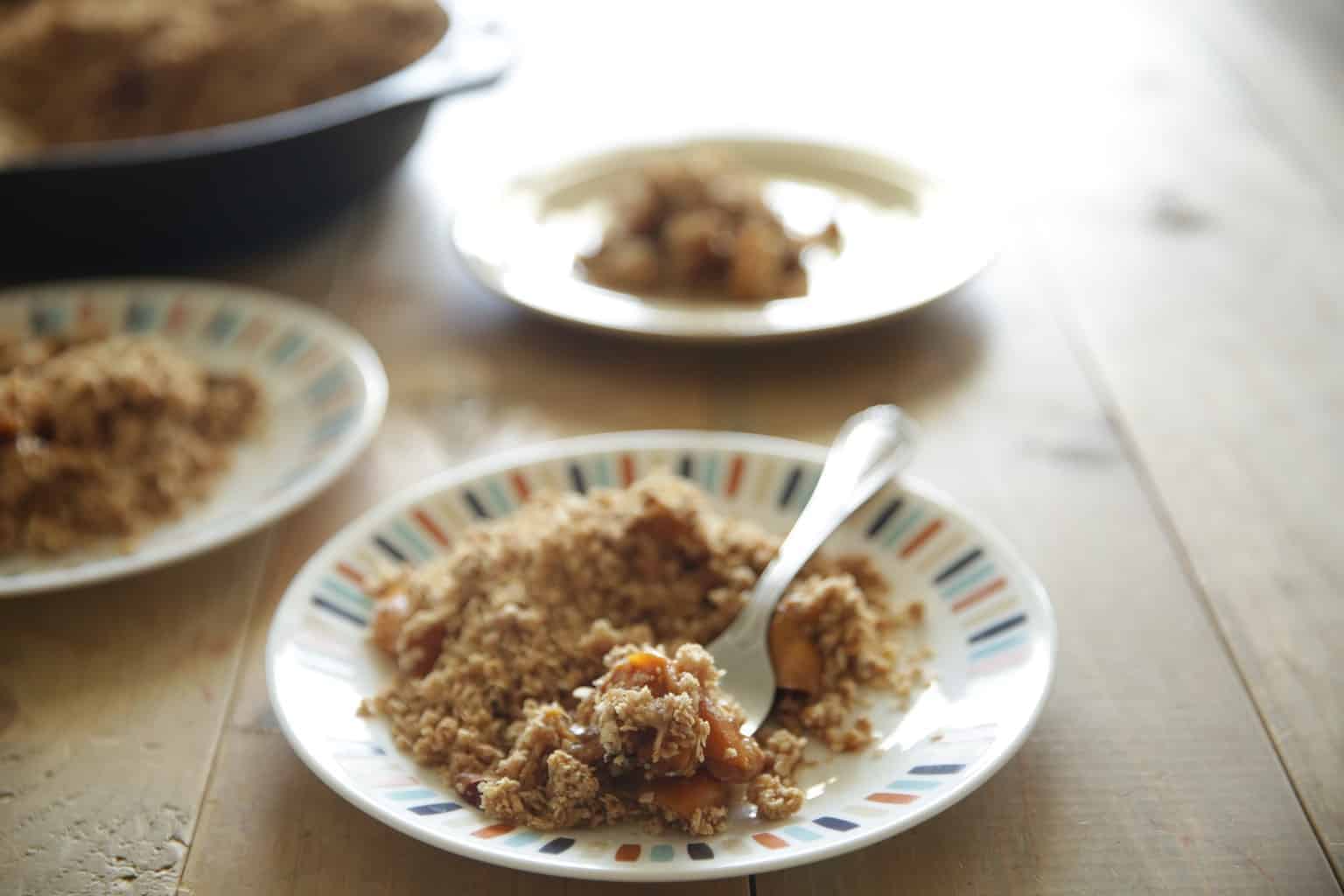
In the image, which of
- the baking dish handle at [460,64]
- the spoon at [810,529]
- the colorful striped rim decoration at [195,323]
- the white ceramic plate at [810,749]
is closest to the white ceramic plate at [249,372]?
the colorful striped rim decoration at [195,323]

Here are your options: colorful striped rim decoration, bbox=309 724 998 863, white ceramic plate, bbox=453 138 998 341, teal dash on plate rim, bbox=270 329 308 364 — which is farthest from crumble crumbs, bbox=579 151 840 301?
colorful striped rim decoration, bbox=309 724 998 863

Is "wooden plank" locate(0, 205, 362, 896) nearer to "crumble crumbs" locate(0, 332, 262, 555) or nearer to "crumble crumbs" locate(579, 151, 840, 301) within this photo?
"crumble crumbs" locate(0, 332, 262, 555)

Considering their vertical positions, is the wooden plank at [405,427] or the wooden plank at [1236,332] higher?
the wooden plank at [1236,332]

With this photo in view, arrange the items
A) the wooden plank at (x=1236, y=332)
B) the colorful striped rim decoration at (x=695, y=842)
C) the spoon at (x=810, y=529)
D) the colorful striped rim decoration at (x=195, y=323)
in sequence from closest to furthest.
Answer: the colorful striped rim decoration at (x=695, y=842)
the spoon at (x=810, y=529)
the wooden plank at (x=1236, y=332)
the colorful striped rim decoration at (x=195, y=323)

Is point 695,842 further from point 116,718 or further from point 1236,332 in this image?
point 1236,332

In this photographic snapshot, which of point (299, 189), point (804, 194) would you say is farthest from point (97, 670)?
point (804, 194)

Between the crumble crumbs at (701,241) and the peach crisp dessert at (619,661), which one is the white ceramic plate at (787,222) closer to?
the crumble crumbs at (701,241)

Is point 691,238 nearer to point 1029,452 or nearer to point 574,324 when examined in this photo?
point 574,324
